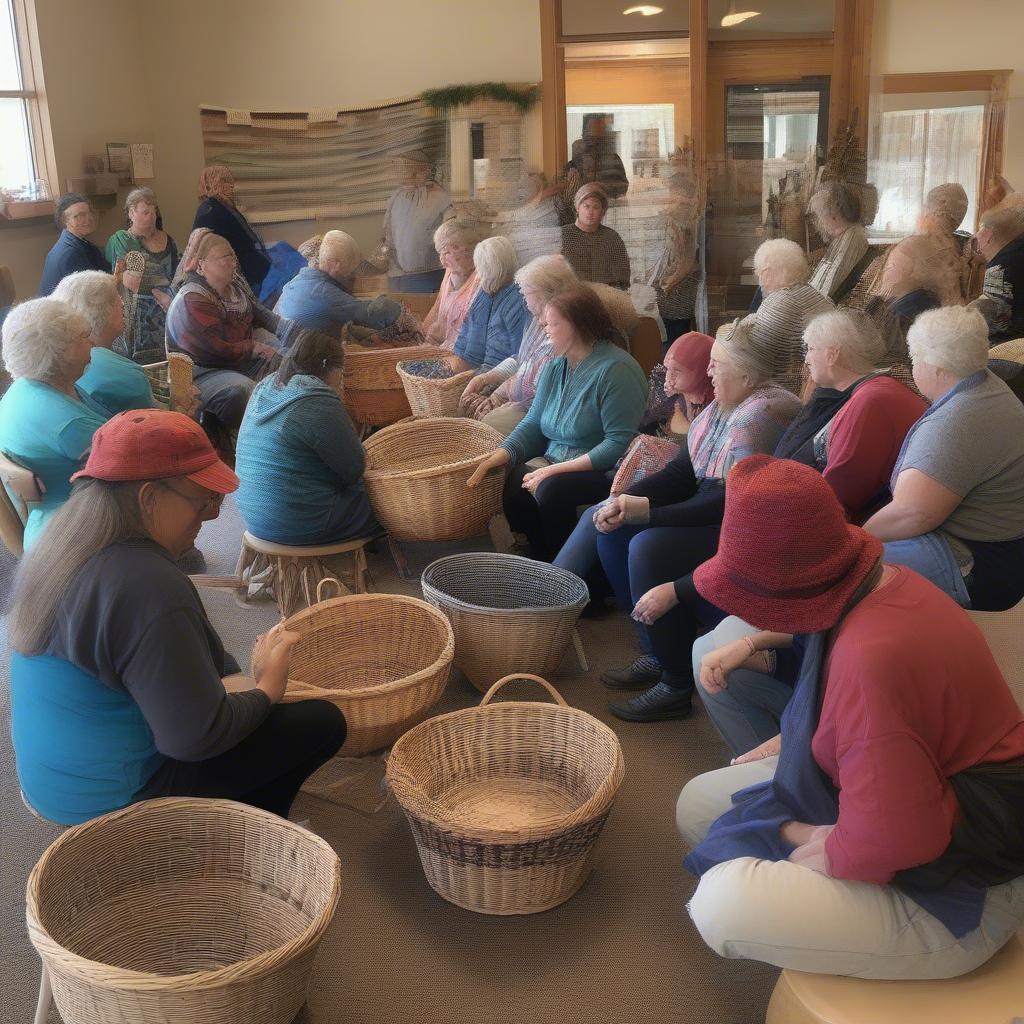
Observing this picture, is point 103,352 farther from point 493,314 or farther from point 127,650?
point 127,650

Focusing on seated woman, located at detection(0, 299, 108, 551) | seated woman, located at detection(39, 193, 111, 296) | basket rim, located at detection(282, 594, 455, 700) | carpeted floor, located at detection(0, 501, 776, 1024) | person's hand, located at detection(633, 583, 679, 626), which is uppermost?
seated woman, located at detection(39, 193, 111, 296)

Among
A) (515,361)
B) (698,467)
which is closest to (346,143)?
(515,361)

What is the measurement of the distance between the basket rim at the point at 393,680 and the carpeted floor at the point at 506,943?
362mm

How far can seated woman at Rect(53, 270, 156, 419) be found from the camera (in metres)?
3.68

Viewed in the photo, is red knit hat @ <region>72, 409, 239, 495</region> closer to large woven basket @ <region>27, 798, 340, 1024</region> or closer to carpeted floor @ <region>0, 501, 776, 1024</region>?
large woven basket @ <region>27, 798, 340, 1024</region>

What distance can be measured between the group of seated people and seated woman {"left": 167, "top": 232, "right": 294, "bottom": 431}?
0.02 metres

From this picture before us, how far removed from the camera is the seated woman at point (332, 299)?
16.4 feet

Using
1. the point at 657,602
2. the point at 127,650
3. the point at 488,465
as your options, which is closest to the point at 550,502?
the point at 488,465

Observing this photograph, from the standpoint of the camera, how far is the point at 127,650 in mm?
1859

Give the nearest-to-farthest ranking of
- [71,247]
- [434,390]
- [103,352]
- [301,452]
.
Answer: [301,452] < [103,352] < [434,390] < [71,247]

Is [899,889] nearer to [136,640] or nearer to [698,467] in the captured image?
[136,640]

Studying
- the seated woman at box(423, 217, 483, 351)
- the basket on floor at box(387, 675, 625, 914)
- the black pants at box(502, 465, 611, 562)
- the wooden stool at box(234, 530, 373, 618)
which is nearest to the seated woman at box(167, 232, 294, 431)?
the seated woman at box(423, 217, 483, 351)

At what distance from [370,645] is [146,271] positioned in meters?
3.70

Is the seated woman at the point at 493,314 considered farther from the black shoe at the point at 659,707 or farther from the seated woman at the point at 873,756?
the seated woman at the point at 873,756
